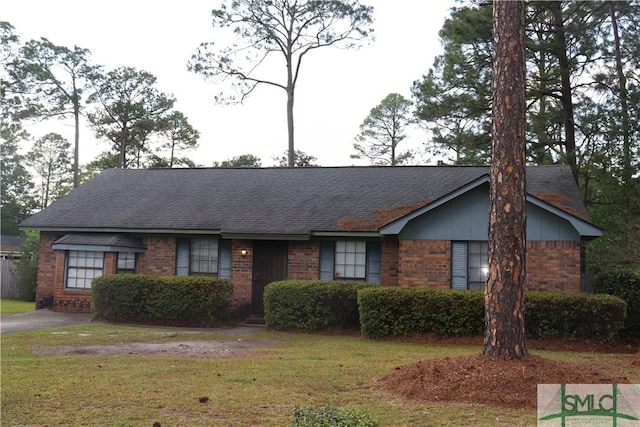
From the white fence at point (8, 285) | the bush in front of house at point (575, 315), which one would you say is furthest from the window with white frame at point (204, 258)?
the white fence at point (8, 285)

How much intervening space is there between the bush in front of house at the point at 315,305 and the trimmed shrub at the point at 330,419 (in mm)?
9518

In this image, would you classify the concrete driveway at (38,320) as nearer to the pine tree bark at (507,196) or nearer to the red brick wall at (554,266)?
the pine tree bark at (507,196)

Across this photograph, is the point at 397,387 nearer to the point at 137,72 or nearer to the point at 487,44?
the point at 487,44

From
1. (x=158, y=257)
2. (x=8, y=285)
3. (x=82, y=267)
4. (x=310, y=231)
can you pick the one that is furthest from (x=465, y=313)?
(x=8, y=285)

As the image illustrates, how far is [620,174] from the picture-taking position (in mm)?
20766

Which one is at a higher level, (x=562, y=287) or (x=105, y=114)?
(x=105, y=114)

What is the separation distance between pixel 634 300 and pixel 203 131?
1635 inches

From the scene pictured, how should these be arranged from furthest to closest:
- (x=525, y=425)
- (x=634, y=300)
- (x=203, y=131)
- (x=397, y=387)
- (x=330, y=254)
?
1. (x=203, y=131)
2. (x=330, y=254)
3. (x=634, y=300)
4. (x=397, y=387)
5. (x=525, y=425)

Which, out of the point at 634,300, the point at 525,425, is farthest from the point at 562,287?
the point at 525,425

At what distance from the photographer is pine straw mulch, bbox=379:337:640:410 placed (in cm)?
695

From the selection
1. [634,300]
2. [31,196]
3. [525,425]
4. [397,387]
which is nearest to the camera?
[525,425]

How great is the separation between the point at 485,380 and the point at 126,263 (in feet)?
46.7

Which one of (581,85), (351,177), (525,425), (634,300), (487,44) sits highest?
(487,44)

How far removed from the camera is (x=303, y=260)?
58.2ft
